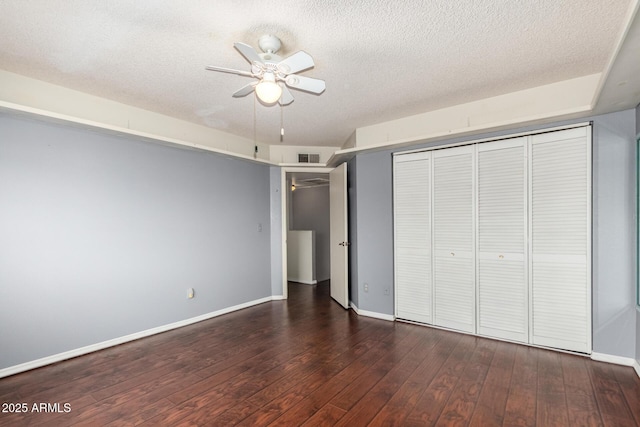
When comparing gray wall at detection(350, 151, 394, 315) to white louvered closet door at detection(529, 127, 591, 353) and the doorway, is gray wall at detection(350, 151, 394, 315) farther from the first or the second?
the doorway

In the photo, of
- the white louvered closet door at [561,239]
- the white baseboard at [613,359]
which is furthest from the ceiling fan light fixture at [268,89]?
the white baseboard at [613,359]

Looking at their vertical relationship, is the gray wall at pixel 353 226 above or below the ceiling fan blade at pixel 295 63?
Result: below

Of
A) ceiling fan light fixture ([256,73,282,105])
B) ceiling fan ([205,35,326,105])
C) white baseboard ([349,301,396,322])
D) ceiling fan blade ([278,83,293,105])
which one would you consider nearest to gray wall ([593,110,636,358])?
white baseboard ([349,301,396,322])

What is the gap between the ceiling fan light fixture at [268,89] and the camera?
210cm

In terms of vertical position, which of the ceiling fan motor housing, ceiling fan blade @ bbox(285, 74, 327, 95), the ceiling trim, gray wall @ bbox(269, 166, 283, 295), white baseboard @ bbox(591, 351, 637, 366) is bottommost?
white baseboard @ bbox(591, 351, 637, 366)

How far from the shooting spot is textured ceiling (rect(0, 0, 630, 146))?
1935 millimetres

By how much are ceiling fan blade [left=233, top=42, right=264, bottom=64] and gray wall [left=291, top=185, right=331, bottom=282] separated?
16.9 feet

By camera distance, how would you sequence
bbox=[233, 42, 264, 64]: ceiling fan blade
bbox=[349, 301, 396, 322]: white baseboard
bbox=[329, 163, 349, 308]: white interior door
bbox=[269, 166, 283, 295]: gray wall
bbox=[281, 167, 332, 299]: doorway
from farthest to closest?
1. bbox=[281, 167, 332, 299]: doorway
2. bbox=[269, 166, 283, 295]: gray wall
3. bbox=[329, 163, 349, 308]: white interior door
4. bbox=[349, 301, 396, 322]: white baseboard
5. bbox=[233, 42, 264, 64]: ceiling fan blade

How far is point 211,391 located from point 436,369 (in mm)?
1867

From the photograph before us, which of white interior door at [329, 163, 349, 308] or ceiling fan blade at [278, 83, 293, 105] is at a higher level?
ceiling fan blade at [278, 83, 293, 105]

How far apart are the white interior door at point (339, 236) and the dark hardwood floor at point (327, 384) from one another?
112 cm

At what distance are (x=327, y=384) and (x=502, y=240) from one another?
232 centimetres

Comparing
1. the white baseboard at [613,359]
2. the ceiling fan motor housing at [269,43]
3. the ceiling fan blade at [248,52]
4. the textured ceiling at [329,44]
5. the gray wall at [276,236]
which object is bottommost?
the white baseboard at [613,359]

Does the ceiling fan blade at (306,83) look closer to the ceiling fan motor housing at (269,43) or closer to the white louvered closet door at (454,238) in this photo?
the ceiling fan motor housing at (269,43)
